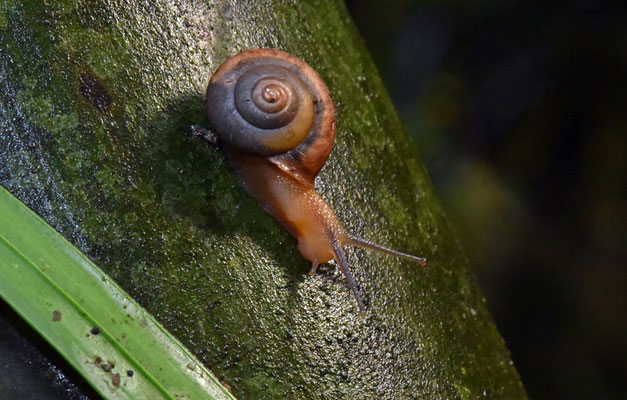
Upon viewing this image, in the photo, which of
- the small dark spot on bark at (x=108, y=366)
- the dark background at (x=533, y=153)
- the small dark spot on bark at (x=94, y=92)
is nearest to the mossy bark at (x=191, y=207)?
the small dark spot on bark at (x=94, y=92)

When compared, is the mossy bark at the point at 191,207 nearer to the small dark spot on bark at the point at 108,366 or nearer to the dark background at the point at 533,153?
the small dark spot on bark at the point at 108,366

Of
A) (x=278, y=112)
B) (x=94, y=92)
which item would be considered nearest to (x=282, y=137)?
(x=278, y=112)

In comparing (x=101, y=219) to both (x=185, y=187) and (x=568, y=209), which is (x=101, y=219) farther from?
(x=568, y=209)

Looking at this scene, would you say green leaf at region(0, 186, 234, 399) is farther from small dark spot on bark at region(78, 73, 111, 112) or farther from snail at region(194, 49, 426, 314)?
snail at region(194, 49, 426, 314)

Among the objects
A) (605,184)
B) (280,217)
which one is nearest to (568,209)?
(605,184)

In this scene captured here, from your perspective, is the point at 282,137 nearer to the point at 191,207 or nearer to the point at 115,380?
the point at 191,207

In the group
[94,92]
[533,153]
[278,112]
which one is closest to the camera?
[94,92]
